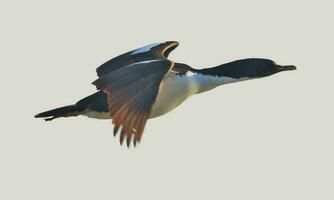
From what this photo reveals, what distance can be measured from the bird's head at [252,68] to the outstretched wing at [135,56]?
30.5 inches

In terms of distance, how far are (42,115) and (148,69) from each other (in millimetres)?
2020

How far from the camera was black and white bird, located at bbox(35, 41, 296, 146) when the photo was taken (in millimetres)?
9609

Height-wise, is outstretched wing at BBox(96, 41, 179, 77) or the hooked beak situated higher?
outstretched wing at BBox(96, 41, 179, 77)

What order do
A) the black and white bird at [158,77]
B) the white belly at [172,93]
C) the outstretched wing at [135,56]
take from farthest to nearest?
the outstretched wing at [135,56], the white belly at [172,93], the black and white bird at [158,77]

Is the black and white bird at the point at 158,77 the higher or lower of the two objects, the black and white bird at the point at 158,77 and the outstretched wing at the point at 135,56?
the lower

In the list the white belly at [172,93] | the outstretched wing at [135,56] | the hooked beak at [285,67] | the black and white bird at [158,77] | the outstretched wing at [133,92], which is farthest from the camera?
the hooked beak at [285,67]

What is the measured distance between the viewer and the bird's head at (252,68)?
11047 mm

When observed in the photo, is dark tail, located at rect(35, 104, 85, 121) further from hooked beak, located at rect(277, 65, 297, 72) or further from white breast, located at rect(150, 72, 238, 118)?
hooked beak, located at rect(277, 65, 297, 72)

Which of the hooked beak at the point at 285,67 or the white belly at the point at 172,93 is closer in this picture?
the white belly at the point at 172,93

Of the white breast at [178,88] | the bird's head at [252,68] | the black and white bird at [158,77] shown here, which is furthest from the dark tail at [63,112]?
the bird's head at [252,68]

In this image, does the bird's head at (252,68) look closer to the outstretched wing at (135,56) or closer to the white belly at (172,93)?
the white belly at (172,93)

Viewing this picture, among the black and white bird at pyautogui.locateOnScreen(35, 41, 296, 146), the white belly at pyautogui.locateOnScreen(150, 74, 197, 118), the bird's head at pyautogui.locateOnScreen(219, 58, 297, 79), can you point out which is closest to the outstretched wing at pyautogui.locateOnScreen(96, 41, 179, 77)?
the black and white bird at pyautogui.locateOnScreen(35, 41, 296, 146)

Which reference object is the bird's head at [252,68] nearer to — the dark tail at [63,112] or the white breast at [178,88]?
the white breast at [178,88]

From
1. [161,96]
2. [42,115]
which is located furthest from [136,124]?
[42,115]
